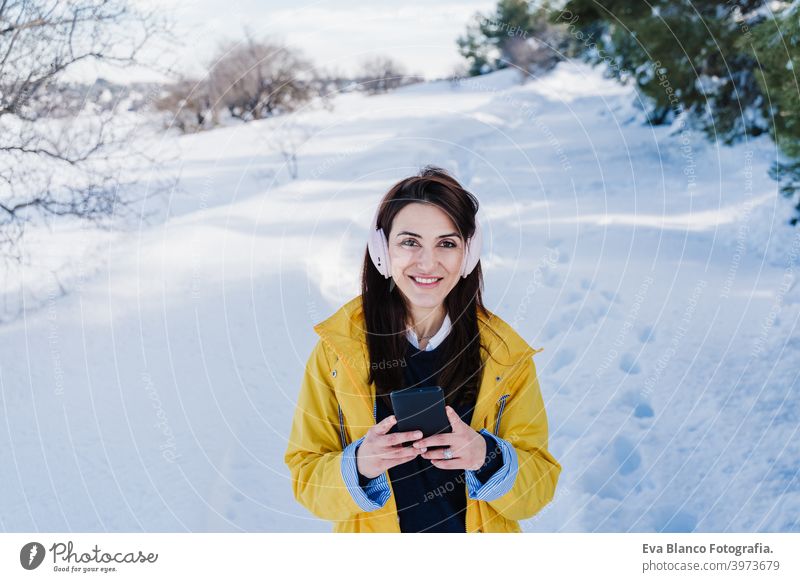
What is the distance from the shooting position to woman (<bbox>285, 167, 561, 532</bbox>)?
48.1 inches

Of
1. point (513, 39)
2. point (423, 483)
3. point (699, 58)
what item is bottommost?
point (423, 483)

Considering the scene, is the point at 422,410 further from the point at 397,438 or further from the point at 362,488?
the point at 362,488

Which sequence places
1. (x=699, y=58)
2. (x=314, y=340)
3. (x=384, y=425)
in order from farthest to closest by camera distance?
(x=699, y=58) < (x=314, y=340) < (x=384, y=425)

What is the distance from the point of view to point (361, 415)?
126 cm

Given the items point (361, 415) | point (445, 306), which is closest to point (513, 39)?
point (445, 306)

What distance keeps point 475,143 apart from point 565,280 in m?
2.09

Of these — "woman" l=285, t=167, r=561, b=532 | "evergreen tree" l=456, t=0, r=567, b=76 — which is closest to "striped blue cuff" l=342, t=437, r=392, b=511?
"woman" l=285, t=167, r=561, b=532

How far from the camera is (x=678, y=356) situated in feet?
8.06

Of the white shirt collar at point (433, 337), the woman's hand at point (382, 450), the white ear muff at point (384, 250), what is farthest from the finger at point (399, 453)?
the white ear muff at point (384, 250)

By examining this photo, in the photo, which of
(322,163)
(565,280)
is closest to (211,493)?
(565,280)

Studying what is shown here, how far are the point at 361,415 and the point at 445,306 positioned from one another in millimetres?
261

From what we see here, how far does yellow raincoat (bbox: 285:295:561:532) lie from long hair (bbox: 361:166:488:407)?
0.10 feet

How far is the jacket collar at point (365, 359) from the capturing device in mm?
1255

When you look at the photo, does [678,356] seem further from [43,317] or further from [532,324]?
[43,317]
